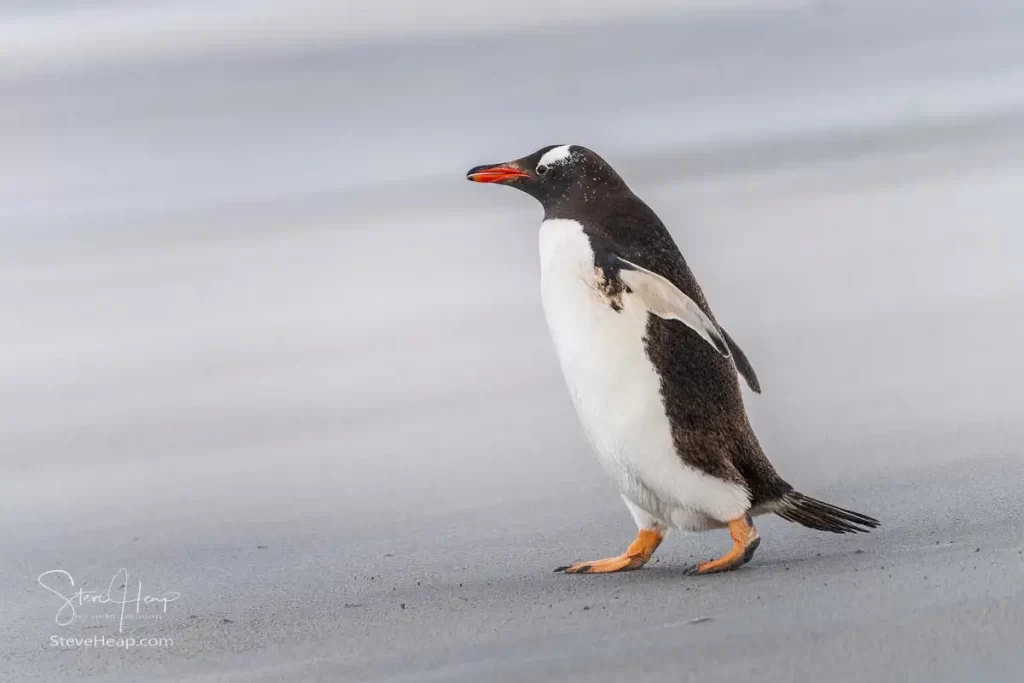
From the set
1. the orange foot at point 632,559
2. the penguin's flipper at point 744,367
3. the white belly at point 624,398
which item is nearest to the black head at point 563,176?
the white belly at point 624,398

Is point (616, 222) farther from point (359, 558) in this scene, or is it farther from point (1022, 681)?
point (1022, 681)

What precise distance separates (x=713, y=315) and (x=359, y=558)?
2.80 feet

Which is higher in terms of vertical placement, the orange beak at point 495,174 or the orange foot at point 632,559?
the orange beak at point 495,174

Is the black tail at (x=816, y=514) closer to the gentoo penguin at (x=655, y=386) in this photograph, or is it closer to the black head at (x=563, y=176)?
the gentoo penguin at (x=655, y=386)

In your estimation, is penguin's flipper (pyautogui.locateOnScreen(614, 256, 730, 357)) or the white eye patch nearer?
penguin's flipper (pyautogui.locateOnScreen(614, 256, 730, 357))

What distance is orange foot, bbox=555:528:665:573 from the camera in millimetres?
2748

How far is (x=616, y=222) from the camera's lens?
2740 millimetres

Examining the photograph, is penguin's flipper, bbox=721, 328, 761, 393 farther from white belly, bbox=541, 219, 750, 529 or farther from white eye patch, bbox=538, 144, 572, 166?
white eye patch, bbox=538, 144, 572, 166

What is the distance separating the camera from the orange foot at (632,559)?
108 inches

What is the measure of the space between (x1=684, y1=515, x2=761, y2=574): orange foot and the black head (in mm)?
643

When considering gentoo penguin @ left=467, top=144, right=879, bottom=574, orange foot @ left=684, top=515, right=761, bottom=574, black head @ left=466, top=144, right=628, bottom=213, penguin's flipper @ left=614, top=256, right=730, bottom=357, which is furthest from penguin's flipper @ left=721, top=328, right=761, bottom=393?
black head @ left=466, top=144, right=628, bottom=213

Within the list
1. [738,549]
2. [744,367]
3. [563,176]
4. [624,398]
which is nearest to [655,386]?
[624,398]

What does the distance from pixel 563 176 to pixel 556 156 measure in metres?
0.04

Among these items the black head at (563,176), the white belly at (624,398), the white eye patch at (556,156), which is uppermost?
the white eye patch at (556,156)
